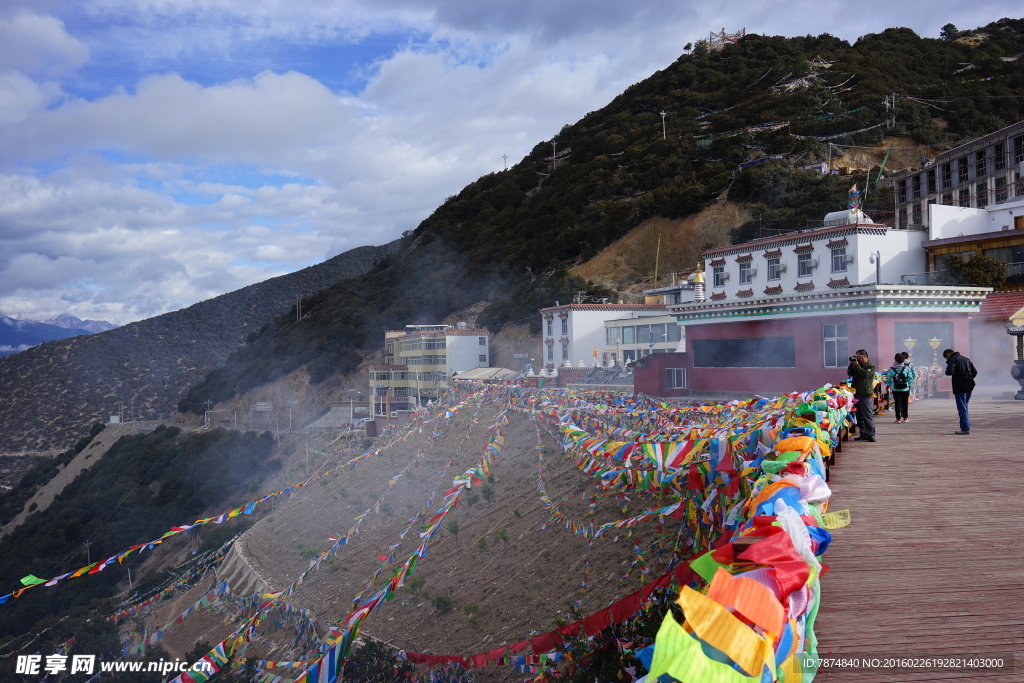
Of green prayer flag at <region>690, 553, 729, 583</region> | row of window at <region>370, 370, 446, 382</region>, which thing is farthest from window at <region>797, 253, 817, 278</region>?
green prayer flag at <region>690, 553, 729, 583</region>

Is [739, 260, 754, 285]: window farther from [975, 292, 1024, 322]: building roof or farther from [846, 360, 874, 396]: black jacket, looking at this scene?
[846, 360, 874, 396]: black jacket

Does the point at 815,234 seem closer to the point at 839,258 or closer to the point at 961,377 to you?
the point at 839,258

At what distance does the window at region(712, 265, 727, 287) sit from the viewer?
1321 inches

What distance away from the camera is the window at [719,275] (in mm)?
33562

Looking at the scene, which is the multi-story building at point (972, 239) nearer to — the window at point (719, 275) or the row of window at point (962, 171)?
the window at point (719, 275)

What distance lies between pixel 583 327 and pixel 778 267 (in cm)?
1207

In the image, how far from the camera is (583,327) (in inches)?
1606

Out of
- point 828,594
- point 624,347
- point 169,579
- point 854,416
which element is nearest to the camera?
point 828,594

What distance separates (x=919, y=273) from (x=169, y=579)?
1195 inches

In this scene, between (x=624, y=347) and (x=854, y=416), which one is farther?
(x=624, y=347)

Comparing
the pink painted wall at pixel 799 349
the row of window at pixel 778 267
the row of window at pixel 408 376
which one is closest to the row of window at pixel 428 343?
the row of window at pixel 408 376

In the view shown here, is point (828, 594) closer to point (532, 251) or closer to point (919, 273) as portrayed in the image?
point (919, 273)

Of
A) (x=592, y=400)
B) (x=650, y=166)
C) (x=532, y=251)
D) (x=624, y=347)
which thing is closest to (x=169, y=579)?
(x=592, y=400)

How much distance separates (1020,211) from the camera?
1262 inches
